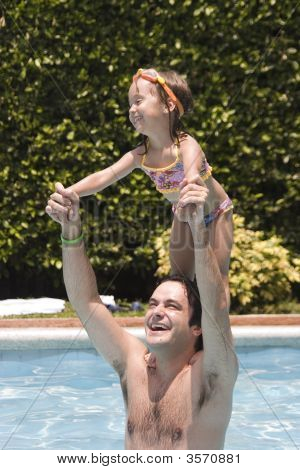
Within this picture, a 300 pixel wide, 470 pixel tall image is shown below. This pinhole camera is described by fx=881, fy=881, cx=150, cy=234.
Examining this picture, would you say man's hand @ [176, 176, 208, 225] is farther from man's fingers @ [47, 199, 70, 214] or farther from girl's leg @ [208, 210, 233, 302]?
girl's leg @ [208, 210, 233, 302]

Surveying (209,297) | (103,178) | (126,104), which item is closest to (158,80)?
(103,178)

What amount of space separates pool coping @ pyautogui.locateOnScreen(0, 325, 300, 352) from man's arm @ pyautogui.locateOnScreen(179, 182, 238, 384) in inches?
185

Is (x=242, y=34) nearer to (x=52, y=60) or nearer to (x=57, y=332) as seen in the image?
(x=52, y=60)

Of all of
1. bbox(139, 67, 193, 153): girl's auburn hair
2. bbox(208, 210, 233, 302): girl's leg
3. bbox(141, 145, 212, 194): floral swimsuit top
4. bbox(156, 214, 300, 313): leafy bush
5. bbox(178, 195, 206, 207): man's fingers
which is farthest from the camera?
bbox(156, 214, 300, 313): leafy bush

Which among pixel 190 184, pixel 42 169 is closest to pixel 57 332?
pixel 42 169

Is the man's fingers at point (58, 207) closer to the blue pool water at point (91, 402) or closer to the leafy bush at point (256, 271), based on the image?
the blue pool water at point (91, 402)

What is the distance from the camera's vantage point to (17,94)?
9648 mm

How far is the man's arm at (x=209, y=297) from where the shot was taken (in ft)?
9.52

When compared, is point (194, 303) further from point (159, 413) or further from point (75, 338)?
point (75, 338)

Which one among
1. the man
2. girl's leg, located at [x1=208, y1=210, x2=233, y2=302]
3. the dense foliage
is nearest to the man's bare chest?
the man

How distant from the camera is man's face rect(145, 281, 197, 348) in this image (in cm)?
326

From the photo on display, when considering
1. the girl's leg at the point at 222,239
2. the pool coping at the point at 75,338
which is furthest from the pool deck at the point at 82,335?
the girl's leg at the point at 222,239

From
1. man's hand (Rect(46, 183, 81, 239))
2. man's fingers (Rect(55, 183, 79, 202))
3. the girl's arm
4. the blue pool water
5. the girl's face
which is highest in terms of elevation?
the girl's face

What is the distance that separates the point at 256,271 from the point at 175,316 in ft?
18.7
